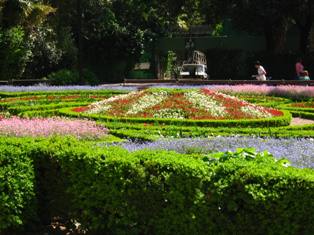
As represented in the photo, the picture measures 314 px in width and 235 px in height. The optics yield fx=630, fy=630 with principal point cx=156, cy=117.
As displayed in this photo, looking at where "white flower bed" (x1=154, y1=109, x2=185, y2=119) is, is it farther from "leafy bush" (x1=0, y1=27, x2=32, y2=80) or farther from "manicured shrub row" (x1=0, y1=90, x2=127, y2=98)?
"leafy bush" (x1=0, y1=27, x2=32, y2=80)

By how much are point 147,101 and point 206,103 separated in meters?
1.34

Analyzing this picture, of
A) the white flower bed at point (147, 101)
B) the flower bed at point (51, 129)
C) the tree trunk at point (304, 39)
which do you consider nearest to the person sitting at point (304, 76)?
the tree trunk at point (304, 39)

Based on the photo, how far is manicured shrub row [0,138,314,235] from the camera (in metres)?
4.94

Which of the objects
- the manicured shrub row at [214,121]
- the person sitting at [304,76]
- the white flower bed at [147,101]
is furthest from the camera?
the person sitting at [304,76]

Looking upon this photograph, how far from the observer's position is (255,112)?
13.7 metres

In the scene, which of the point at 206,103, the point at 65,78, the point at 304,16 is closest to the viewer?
the point at 206,103

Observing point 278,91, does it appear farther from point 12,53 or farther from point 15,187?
point 15,187

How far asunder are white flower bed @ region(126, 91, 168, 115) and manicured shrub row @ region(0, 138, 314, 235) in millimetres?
7310

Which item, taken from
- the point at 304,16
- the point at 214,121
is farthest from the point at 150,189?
the point at 304,16

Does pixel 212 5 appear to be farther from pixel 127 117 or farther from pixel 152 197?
pixel 152 197

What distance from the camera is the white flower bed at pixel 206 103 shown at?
13473 mm

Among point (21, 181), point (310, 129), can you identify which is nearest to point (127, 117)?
point (310, 129)

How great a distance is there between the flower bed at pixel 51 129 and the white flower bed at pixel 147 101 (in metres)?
2.49

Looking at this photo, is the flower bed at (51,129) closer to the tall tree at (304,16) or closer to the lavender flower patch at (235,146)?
the lavender flower patch at (235,146)
